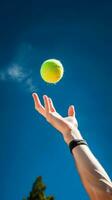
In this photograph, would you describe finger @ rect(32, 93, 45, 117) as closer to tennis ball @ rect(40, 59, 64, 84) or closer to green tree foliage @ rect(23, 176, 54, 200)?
tennis ball @ rect(40, 59, 64, 84)

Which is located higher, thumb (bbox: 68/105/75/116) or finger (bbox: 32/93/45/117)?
finger (bbox: 32/93/45/117)

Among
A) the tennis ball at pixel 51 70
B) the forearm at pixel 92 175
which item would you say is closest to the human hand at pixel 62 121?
the forearm at pixel 92 175

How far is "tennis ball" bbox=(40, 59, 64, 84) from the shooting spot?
766 cm

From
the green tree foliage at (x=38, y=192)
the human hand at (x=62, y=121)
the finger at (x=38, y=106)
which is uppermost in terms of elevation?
the green tree foliage at (x=38, y=192)

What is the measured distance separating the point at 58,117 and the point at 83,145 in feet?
2.83

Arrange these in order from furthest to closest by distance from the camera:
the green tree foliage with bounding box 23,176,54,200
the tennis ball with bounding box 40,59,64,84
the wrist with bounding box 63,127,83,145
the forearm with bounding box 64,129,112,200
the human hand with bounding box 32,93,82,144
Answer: the green tree foliage with bounding box 23,176,54,200 < the tennis ball with bounding box 40,59,64,84 < the human hand with bounding box 32,93,82,144 < the wrist with bounding box 63,127,83,145 < the forearm with bounding box 64,129,112,200

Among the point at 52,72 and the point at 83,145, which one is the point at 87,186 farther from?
the point at 52,72

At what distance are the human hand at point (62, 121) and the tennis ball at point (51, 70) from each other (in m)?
3.39

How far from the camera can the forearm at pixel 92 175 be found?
2.08 meters

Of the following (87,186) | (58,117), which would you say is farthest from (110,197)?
(58,117)

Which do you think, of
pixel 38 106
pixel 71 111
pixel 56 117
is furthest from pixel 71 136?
pixel 38 106

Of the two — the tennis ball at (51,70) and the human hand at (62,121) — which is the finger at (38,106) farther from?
the tennis ball at (51,70)

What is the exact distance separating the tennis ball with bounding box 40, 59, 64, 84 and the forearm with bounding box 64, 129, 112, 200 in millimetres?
5295

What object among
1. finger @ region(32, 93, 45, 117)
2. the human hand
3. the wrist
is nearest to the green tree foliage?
finger @ region(32, 93, 45, 117)
